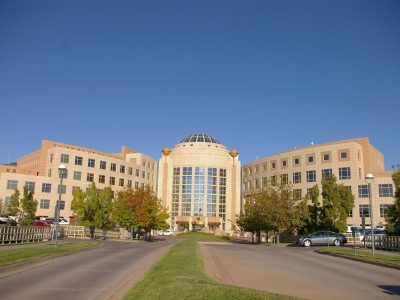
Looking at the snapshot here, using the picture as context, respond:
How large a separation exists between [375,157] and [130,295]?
261 feet

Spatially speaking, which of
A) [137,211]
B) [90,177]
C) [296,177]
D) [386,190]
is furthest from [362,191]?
[90,177]

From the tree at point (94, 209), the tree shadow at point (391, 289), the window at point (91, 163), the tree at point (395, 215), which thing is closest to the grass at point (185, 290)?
the tree shadow at point (391, 289)

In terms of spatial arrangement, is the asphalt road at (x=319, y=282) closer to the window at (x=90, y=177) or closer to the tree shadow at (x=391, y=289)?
the tree shadow at (x=391, y=289)

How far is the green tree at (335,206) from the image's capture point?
51.9 metres

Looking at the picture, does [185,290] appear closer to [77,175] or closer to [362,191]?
[362,191]

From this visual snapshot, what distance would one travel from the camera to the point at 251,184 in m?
99.5

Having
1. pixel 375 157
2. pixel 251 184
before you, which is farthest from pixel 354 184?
pixel 251 184

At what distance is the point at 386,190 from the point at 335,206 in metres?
23.5

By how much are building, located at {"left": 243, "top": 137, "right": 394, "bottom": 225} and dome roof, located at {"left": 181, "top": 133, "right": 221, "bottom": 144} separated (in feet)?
72.1

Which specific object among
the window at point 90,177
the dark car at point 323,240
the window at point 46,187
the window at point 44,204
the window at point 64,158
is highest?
the window at point 64,158

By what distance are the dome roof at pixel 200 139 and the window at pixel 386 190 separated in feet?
154

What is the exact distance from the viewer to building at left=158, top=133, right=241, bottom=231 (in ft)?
332

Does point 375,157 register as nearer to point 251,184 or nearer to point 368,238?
point 251,184

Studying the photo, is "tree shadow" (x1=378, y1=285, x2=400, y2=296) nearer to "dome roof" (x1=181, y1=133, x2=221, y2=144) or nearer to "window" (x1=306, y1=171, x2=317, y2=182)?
"window" (x1=306, y1=171, x2=317, y2=182)
